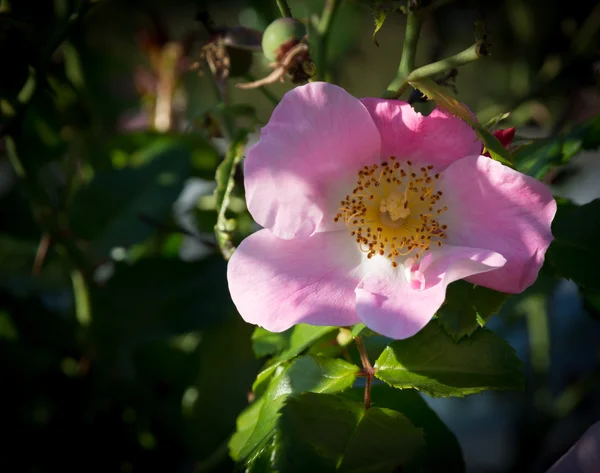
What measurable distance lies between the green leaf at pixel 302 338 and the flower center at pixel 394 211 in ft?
0.22

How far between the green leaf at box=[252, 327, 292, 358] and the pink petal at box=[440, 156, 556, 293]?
0.15 m

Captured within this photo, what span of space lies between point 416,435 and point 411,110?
21 centimetres

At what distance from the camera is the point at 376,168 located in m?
0.41

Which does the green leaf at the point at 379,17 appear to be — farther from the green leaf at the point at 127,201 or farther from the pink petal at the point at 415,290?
the green leaf at the point at 127,201

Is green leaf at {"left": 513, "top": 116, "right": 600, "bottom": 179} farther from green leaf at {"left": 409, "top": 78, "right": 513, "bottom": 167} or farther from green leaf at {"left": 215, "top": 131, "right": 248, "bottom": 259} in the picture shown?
green leaf at {"left": 215, "top": 131, "right": 248, "bottom": 259}

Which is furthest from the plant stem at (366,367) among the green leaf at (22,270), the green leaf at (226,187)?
the green leaf at (22,270)

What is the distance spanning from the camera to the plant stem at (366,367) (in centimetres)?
40

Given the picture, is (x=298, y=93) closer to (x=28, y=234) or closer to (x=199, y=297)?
(x=199, y=297)

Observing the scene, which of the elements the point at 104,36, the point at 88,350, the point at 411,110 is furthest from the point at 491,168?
the point at 104,36

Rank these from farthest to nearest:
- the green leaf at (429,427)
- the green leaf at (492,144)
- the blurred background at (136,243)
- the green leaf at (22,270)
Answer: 1. the green leaf at (22,270)
2. the blurred background at (136,243)
3. the green leaf at (429,427)
4. the green leaf at (492,144)

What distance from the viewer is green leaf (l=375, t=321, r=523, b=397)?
0.37 meters

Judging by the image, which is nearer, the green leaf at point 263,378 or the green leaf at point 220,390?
the green leaf at point 263,378

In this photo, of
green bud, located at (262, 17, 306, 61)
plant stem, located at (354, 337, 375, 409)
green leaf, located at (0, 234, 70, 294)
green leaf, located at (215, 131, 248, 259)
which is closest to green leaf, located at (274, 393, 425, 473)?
plant stem, located at (354, 337, 375, 409)

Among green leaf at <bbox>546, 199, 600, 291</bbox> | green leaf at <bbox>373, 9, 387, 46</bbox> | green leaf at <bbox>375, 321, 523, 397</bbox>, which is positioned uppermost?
green leaf at <bbox>373, 9, 387, 46</bbox>
